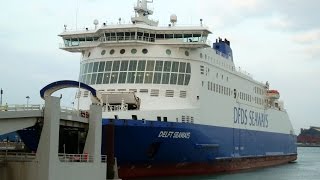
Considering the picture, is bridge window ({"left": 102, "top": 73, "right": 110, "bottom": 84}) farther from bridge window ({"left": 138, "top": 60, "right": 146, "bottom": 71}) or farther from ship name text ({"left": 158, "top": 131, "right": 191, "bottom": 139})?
ship name text ({"left": 158, "top": 131, "right": 191, "bottom": 139})

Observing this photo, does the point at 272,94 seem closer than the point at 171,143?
No

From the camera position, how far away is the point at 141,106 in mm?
29859

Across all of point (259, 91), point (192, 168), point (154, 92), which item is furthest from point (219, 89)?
point (259, 91)

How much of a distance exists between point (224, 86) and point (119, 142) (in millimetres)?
13849

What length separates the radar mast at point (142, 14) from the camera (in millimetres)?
34562

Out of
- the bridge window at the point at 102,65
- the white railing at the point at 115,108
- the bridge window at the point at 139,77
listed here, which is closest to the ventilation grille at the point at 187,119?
the bridge window at the point at 139,77

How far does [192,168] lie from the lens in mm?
30875

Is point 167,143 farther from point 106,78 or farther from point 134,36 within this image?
point 134,36

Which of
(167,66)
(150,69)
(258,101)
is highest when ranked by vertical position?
(167,66)

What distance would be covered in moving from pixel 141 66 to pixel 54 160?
14.4 m

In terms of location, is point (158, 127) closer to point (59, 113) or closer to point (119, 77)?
point (119, 77)

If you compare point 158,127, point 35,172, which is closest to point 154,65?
point 158,127

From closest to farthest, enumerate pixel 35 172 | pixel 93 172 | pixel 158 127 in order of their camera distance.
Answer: pixel 35 172, pixel 93 172, pixel 158 127

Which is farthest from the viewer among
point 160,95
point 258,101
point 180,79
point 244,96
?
point 258,101
